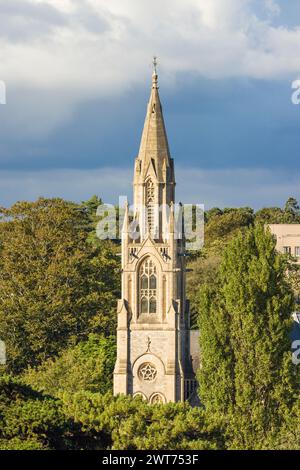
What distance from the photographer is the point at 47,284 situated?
91.3 meters

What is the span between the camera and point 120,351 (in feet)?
263

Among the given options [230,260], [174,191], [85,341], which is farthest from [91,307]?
[230,260]

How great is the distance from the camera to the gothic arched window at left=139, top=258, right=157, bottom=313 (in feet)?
264

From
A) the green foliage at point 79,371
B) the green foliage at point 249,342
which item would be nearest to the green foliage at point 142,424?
the green foliage at point 249,342

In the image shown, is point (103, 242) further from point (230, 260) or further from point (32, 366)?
point (230, 260)

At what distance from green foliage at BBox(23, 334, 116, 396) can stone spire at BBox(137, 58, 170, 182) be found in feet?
29.9

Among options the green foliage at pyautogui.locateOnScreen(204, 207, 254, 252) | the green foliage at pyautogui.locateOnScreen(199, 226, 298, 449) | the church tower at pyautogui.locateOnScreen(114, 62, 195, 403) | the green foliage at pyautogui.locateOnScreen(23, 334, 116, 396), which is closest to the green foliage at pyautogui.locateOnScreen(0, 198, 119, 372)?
the green foliage at pyautogui.locateOnScreen(23, 334, 116, 396)

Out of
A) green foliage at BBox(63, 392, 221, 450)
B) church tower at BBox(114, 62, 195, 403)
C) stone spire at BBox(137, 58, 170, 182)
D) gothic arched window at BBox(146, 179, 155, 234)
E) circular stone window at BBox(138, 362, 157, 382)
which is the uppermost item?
stone spire at BBox(137, 58, 170, 182)

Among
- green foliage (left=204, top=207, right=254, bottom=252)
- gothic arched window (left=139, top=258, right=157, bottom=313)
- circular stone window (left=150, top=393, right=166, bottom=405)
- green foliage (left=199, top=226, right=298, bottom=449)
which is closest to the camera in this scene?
green foliage (left=199, top=226, right=298, bottom=449)

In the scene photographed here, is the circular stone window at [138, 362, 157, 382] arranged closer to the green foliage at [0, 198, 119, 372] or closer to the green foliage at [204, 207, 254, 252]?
the green foliage at [0, 198, 119, 372]

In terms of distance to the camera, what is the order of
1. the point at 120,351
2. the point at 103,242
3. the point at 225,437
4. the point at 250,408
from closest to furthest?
the point at 225,437, the point at 250,408, the point at 120,351, the point at 103,242

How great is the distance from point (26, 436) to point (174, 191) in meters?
24.7

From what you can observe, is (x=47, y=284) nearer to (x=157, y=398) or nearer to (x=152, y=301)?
(x=152, y=301)

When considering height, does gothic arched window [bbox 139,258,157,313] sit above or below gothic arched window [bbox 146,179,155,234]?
below
